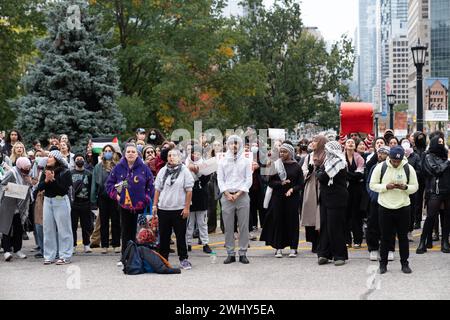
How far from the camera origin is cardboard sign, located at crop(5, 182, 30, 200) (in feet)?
39.6

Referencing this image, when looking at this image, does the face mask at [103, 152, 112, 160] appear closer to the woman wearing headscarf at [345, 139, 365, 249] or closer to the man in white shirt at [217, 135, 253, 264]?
the man in white shirt at [217, 135, 253, 264]

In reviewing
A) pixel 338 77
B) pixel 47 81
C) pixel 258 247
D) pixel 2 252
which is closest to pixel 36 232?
pixel 2 252

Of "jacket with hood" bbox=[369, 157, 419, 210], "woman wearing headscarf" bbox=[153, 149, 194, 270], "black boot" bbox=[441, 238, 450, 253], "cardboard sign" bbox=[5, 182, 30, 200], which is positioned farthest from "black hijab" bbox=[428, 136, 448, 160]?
"cardboard sign" bbox=[5, 182, 30, 200]

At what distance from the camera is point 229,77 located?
35.4 meters

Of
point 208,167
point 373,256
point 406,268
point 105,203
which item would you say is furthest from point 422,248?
point 105,203

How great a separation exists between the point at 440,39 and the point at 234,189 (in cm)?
17202

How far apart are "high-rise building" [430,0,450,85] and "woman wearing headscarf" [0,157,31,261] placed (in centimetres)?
16852

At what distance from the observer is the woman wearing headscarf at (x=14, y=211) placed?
40.0 feet

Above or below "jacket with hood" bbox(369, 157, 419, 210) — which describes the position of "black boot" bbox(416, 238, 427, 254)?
below

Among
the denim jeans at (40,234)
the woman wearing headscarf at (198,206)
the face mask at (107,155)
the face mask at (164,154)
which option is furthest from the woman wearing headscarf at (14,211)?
the woman wearing headscarf at (198,206)

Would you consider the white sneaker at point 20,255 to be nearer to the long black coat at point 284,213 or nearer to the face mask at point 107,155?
the face mask at point 107,155

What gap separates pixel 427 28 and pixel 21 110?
164 meters

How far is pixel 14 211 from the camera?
1230 cm

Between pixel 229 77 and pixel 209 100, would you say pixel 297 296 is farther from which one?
pixel 209 100
